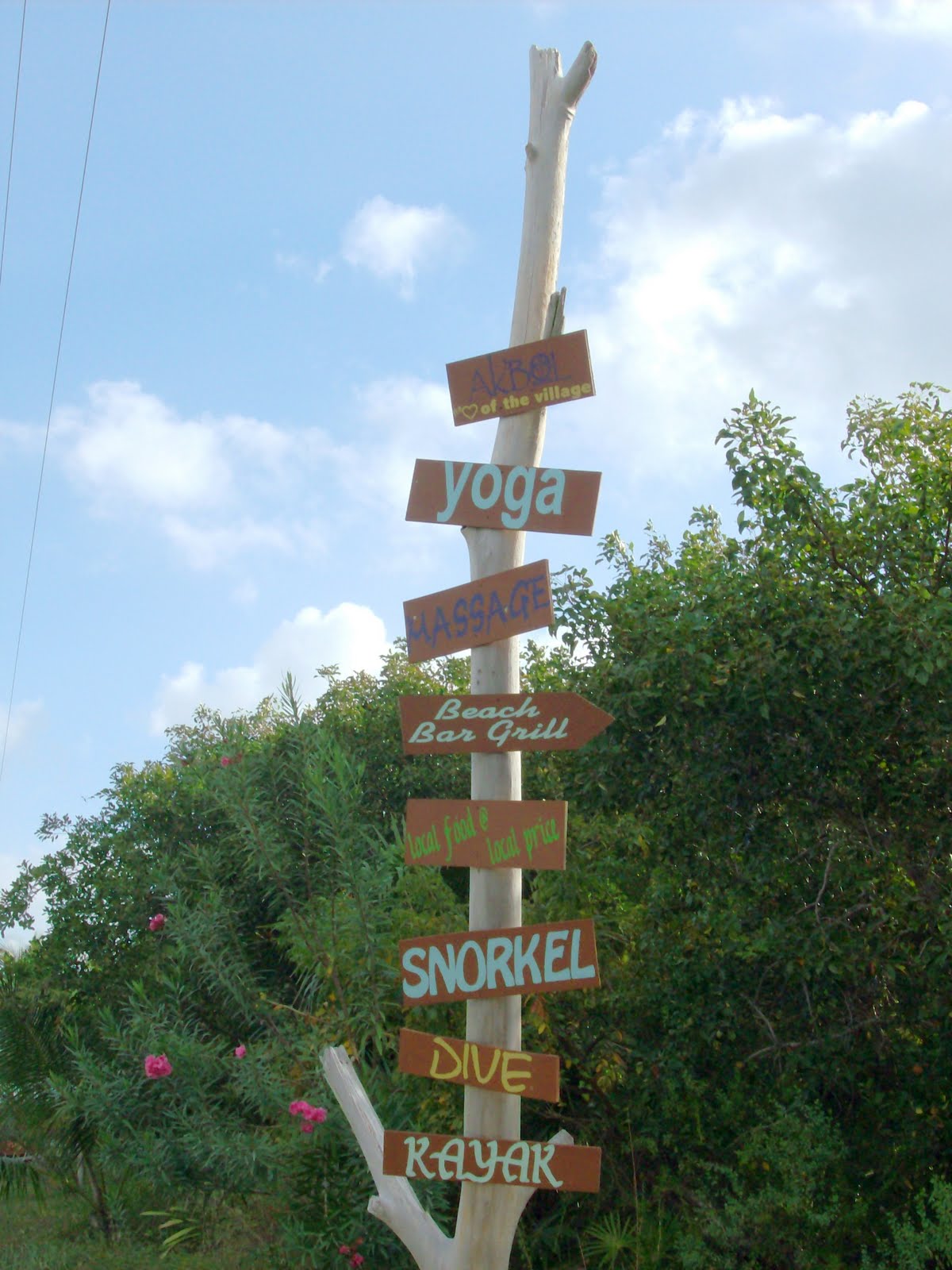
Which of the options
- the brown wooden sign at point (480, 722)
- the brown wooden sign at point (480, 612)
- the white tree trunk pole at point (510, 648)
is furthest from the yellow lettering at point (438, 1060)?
the brown wooden sign at point (480, 612)

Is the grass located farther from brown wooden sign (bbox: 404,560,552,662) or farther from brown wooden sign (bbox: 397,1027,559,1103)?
brown wooden sign (bbox: 404,560,552,662)

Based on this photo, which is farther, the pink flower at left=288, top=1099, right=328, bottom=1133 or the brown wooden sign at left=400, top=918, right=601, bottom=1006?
the pink flower at left=288, top=1099, right=328, bottom=1133

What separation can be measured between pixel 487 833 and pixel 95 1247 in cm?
720

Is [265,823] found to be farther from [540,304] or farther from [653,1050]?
[540,304]

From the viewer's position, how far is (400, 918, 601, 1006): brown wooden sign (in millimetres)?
4977

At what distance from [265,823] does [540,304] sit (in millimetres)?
4757

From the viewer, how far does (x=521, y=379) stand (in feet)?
18.5

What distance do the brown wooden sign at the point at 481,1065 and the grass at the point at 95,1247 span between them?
3.70 meters

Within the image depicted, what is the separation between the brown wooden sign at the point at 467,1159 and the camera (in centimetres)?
497

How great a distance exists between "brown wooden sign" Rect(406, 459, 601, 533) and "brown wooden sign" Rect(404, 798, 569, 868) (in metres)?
1.26

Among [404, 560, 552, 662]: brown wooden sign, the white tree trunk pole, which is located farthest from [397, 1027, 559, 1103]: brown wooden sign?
[404, 560, 552, 662]: brown wooden sign

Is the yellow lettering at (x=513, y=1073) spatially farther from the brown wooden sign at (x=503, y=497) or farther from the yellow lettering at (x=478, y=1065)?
the brown wooden sign at (x=503, y=497)

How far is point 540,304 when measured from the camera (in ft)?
19.1

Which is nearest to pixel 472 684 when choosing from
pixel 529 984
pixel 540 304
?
pixel 529 984
